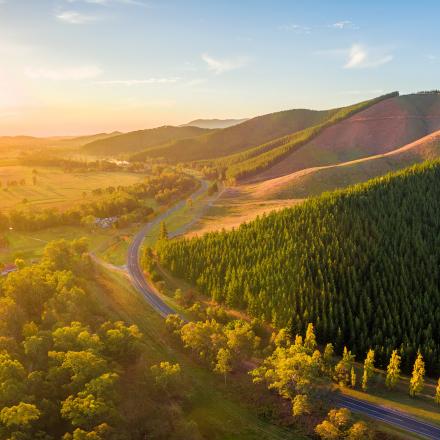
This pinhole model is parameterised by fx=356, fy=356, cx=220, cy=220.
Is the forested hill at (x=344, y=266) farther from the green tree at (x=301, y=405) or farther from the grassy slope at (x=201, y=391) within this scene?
the green tree at (x=301, y=405)

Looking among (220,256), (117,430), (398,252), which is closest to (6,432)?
(117,430)

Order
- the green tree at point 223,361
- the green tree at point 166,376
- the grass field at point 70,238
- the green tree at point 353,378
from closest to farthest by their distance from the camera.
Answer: the green tree at point 166,376
the green tree at point 353,378
the green tree at point 223,361
the grass field at point 70,238

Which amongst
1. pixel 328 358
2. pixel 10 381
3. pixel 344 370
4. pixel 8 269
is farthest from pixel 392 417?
pixel 8 269

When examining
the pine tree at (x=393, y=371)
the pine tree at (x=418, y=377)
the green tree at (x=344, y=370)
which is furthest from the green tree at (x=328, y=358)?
the pine tree at (x=418, y=377)

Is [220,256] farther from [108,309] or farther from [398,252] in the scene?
[398,252]

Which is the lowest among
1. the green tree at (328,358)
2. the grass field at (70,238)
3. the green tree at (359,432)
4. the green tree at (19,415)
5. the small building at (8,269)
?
the green tree at (359,432)

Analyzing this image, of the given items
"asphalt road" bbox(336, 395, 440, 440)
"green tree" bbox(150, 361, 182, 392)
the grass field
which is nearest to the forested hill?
"asphalt road" bbox(336, 395, 440, 440)
